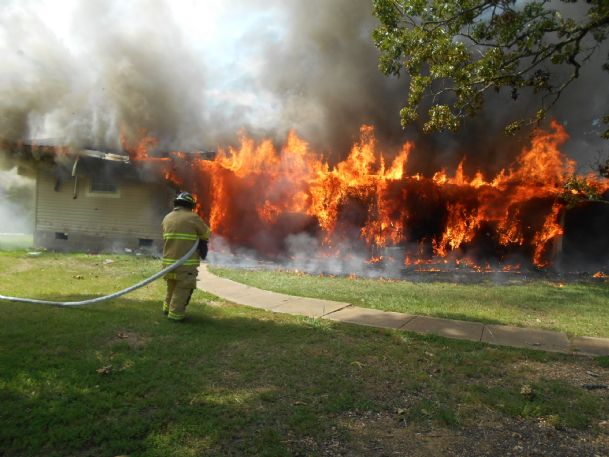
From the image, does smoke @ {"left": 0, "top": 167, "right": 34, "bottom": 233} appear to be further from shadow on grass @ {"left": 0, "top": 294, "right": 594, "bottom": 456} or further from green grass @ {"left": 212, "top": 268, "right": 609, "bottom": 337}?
shadow on grass @ {"left": 0, "top": 294, "right": 594, "bottom": 456}

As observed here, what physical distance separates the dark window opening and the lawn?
30.1 feet

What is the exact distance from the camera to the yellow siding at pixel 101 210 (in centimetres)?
1400

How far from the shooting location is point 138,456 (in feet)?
8.68

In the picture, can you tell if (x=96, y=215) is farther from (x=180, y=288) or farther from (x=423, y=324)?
(x=423, y=324)

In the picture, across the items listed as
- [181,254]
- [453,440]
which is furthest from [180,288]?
[453,440]

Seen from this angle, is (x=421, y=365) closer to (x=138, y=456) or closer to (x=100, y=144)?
(x=138, y=456)

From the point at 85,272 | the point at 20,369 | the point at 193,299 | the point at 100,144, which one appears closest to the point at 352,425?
the point at 20,369

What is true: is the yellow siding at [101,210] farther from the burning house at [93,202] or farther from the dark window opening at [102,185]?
the dark window opening at [102,185]

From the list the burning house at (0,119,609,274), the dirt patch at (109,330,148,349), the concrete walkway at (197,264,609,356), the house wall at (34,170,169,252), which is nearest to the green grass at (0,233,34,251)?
the house wall at (34,170,169,252)

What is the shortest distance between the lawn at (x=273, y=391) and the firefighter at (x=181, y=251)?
27 centimetres

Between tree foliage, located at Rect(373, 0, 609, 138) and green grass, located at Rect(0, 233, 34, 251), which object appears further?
green grass, located at Rect(0, 233, 34, 251)

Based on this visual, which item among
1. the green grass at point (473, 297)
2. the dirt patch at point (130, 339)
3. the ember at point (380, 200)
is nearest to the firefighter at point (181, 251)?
the dirt patch at point (130, 339)

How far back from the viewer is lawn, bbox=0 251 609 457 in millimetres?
2902

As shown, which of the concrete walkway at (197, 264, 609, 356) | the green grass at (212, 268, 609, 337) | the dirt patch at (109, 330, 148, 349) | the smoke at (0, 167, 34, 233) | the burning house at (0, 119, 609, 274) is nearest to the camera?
the dirt patch at (109, 330, 148, 349)
